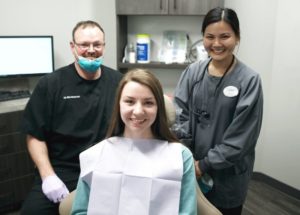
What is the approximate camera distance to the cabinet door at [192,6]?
261 cm

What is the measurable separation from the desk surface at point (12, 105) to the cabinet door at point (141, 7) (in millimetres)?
1097

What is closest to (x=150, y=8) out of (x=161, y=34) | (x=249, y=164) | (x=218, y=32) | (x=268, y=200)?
(x=161, y=34)

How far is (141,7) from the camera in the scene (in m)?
2.67

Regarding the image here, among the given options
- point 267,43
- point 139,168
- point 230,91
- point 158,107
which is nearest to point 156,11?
point 267,43

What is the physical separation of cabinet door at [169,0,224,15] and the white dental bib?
1684 millimetres

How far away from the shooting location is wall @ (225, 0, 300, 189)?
256 cm

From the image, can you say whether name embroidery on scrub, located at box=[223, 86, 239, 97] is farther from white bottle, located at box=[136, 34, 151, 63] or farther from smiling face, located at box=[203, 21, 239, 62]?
white bottle, located at box=[136, 34, 151, 63]

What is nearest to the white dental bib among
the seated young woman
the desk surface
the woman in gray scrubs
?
the seated young woman

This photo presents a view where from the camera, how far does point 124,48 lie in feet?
9.62

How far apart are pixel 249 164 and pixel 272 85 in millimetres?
1465

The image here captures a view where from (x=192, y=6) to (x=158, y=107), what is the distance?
65.7 inches

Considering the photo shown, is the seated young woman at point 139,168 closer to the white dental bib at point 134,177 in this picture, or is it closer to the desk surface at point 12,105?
the white dental bib at point 134,177

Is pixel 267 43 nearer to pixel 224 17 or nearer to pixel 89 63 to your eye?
pixel 224 17

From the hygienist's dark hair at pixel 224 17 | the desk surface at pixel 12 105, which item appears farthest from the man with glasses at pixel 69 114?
the desk surface at pixel 12 105
